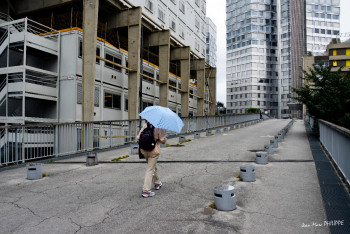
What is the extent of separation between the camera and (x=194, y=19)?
127ft

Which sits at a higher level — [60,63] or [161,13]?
[161,13]

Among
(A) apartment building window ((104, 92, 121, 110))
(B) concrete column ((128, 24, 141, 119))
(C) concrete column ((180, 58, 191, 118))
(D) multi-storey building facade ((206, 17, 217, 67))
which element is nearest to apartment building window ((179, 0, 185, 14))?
(C) concrete column ((180, 58, 191, 118))

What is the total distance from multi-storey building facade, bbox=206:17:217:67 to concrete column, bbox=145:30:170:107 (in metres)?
90.4

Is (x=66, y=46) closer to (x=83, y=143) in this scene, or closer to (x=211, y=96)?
(x=83, y=143)

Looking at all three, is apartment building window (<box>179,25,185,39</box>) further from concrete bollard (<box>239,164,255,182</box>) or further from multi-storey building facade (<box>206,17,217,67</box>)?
multi-storey building facade (<box>206,17,217,67</box>)

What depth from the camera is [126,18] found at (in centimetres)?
2084

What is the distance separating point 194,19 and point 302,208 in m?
37.5

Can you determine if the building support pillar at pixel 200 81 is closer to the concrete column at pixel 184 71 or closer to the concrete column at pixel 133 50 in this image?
the concrete column at pixel 184 71

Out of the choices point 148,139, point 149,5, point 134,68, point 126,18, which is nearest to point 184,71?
point 149,5

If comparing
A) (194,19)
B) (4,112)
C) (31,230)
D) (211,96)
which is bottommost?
(31,230)

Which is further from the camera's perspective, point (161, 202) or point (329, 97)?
point (329, 97)

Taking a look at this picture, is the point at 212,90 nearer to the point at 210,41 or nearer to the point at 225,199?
the point at 225,199

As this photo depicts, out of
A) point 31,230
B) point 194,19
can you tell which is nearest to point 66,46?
point 31,230

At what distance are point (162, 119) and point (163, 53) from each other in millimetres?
21706
